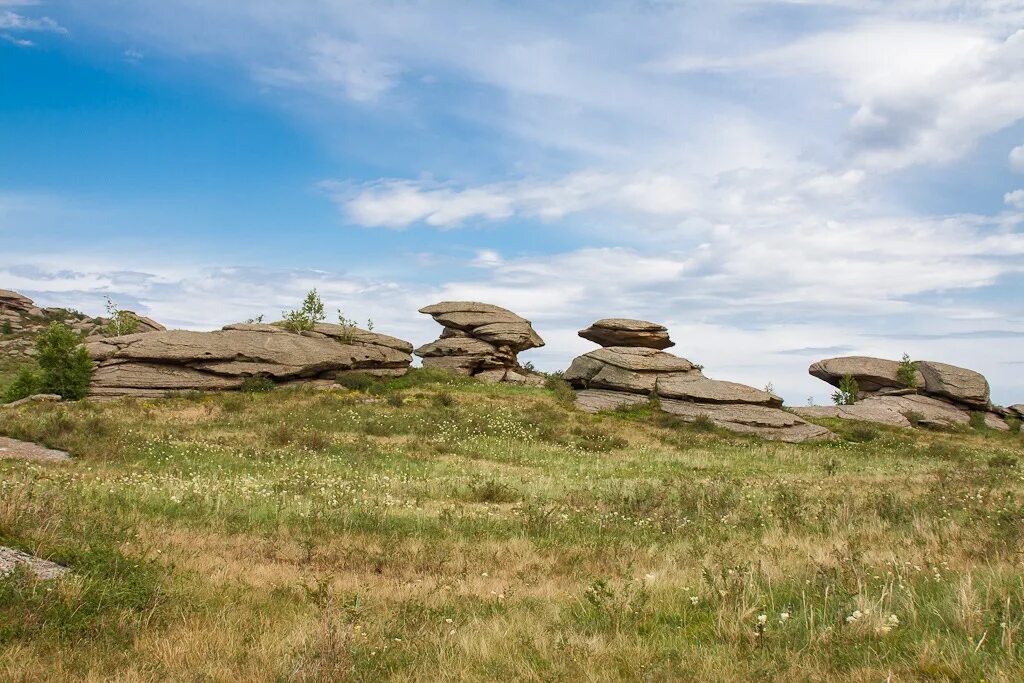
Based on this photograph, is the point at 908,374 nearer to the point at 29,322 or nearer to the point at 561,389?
the point at 561,389

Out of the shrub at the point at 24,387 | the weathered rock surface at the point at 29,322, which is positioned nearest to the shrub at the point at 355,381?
the shrub at the point at 24,387

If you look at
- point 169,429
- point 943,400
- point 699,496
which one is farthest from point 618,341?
point 699,496

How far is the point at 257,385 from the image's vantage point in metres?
43.7

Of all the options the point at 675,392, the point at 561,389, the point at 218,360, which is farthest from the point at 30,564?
the point at 561,389

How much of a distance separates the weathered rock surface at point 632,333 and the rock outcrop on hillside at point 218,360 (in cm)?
1729

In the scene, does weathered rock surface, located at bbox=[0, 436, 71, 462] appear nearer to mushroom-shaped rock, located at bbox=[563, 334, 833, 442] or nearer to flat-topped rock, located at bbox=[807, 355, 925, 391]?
mushroom-shaped rock, located at bbox=[563, 334, 833, 442]

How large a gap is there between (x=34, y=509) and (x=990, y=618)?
10.3 metres

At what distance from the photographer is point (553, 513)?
1334 centimetres

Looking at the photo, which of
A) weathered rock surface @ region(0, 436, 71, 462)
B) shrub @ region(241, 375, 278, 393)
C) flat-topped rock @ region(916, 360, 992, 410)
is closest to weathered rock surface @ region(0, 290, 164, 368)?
shrub @ region(241, 375, 278, 393)

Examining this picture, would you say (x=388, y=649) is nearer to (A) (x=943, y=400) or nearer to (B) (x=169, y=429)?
(B) (x=169, y=429)

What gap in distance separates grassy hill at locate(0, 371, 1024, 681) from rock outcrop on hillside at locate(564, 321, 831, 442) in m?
19.5

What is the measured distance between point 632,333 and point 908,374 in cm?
2217

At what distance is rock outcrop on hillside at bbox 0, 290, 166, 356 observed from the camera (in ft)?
237

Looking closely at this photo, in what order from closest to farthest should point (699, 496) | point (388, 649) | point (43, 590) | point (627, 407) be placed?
point (388, 649) < point (43, 590) < point (699, 496) < point (627, 407)
